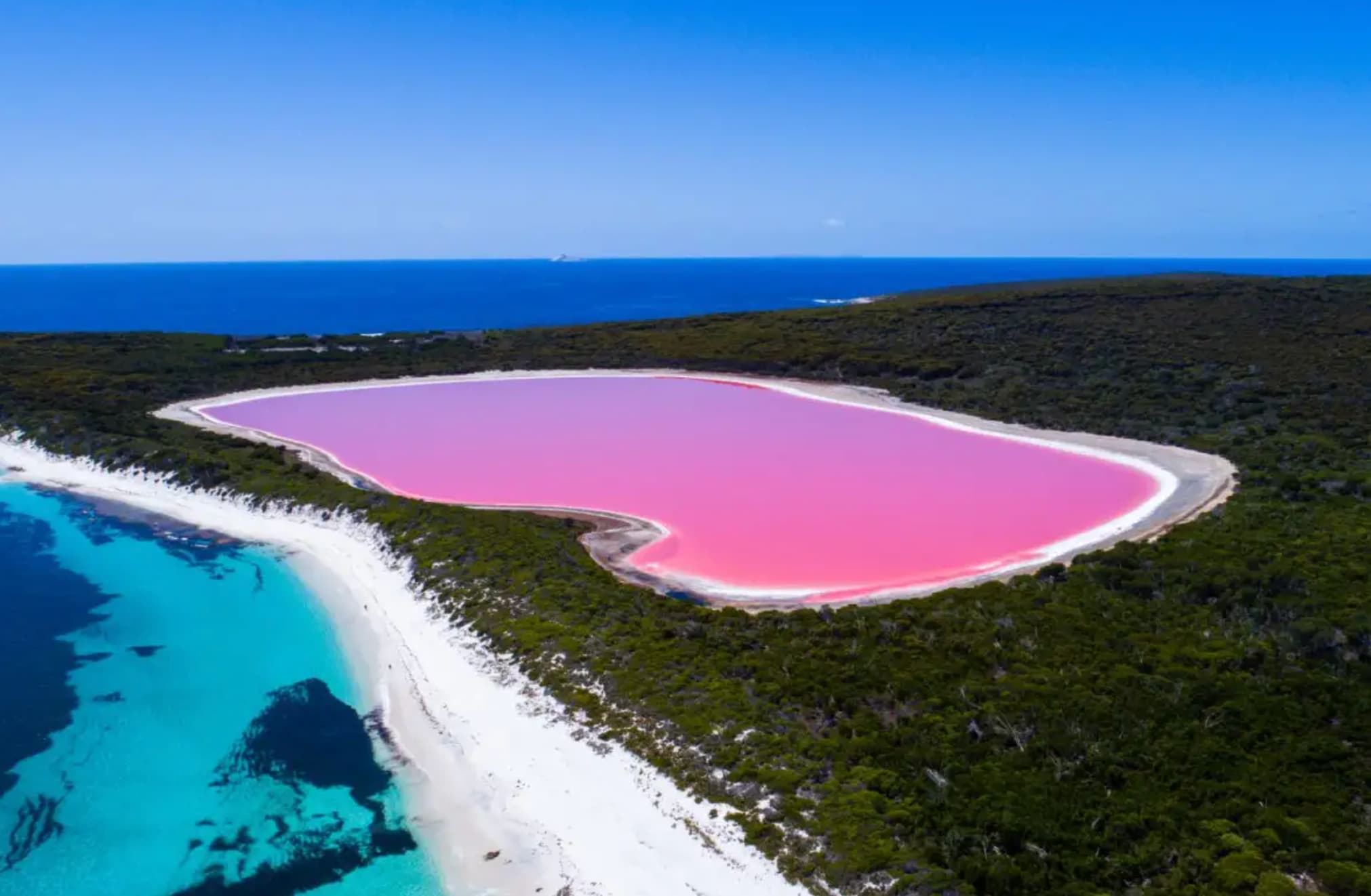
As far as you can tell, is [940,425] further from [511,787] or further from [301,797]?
[301,797]

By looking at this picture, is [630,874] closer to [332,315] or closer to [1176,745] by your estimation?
[1176,745]

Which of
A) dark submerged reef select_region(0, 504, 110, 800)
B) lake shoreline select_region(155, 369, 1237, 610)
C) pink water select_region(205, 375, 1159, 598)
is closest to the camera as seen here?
dark submerged reef select_region(0, 504, 110, 800)

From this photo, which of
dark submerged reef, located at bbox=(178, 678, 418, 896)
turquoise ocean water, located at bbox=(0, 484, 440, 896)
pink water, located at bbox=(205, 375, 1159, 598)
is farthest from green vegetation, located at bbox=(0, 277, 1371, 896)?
turquoise ocean water, located at bbox=(0, 484, 440, 896)

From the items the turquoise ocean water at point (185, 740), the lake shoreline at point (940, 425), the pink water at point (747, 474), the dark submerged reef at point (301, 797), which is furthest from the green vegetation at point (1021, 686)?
the turquoise ocean water at point (185, 740)

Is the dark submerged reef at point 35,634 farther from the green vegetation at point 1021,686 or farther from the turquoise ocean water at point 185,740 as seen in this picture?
the green vegetation at point 1021,686

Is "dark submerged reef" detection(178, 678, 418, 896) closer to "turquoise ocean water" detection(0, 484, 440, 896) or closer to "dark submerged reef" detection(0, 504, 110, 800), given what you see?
"turquoise ocean water" detection(0, 484, 440, 896)

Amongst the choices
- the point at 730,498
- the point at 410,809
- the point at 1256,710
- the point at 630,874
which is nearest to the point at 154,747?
the point at 410,809
